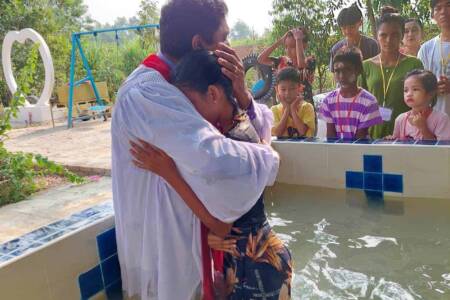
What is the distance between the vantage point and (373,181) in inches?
117

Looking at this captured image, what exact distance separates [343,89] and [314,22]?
199 inches

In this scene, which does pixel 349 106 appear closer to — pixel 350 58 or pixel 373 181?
pixel 350 58

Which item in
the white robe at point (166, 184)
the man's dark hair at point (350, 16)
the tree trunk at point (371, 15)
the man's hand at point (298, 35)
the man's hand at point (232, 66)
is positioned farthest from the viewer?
the tree trunk at point (371, 15)

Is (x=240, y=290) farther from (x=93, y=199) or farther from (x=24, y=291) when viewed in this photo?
(x=93, y=199)

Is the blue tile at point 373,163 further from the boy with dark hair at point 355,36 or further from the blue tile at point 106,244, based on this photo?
the blue tile at point 106,244

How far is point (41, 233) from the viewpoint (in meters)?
1.71

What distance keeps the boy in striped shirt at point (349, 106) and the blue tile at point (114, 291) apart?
2.06 metres

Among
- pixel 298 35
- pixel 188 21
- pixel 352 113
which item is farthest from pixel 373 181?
pixel 298 35

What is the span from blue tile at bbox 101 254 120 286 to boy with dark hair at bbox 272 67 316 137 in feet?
6.95

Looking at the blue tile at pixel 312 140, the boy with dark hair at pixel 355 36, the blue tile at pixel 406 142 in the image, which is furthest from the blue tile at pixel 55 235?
the boy with dark hair at pixel 355 36

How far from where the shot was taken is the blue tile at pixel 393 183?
2895 millimetres

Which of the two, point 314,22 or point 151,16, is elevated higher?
point 151,16

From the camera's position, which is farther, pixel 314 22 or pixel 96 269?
pixel 314 22

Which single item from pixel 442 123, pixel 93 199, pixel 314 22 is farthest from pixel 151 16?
pixel 442 123
